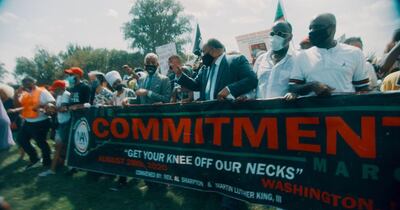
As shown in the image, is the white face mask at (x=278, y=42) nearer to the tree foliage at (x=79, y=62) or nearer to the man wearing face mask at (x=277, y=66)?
the man wearing face mask at (x=277, y=66)

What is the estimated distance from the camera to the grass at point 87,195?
13.9ft

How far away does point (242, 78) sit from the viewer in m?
3.84

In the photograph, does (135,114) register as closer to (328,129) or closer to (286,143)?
(286,143)

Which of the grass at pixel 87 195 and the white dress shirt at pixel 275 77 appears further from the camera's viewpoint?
the grass at pixel 87 195

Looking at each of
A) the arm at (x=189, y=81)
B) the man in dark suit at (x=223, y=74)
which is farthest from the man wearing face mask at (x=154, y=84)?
the man in dark suit at (x=223, y=74)

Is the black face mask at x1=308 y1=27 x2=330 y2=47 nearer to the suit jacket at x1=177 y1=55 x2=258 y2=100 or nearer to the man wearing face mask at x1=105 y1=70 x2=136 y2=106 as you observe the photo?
the suit jacket at x1=177 y1=55 x2=258 y2=100

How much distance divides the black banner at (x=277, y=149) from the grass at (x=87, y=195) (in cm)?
36

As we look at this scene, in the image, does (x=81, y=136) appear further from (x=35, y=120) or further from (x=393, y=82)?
(x=393, y=82)

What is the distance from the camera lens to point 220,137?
3.64 metres

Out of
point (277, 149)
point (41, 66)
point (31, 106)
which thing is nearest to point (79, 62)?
point (41, 66)

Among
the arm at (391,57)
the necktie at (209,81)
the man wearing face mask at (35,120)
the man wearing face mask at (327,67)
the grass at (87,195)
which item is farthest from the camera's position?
the man wearing face mask at (35,120)

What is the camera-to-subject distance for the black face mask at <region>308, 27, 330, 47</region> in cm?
310

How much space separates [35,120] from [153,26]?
55.8 m

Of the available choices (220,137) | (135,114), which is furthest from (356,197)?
(135,114)
